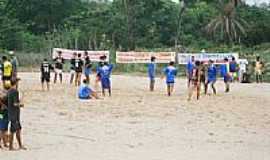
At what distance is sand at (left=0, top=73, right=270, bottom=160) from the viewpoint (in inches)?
525

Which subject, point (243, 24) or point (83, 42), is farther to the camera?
point (243, 24)

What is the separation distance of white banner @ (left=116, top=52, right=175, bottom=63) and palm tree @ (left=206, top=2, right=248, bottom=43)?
82.0ft

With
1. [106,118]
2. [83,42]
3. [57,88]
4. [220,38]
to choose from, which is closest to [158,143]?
[106,118]

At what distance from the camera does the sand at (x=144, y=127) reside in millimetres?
13328

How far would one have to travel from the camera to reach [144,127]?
1734 centimetres

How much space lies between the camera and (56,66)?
3150cm

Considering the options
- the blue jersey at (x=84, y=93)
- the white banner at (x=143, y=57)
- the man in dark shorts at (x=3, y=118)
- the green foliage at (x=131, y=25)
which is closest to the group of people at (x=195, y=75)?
the blue jersey at (x=84, y=93)

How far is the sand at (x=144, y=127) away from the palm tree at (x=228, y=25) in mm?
42947

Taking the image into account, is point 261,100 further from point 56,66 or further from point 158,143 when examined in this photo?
point 158,143

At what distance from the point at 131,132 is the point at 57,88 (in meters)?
14.2

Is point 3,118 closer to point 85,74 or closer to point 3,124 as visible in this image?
point 3,124

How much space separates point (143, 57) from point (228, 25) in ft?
85.1

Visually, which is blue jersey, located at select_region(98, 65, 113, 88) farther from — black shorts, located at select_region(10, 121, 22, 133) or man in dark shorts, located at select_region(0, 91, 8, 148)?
black shorts, located at select_region(10, 121, 22, 133)

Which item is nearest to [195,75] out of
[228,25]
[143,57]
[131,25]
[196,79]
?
[196,79]
